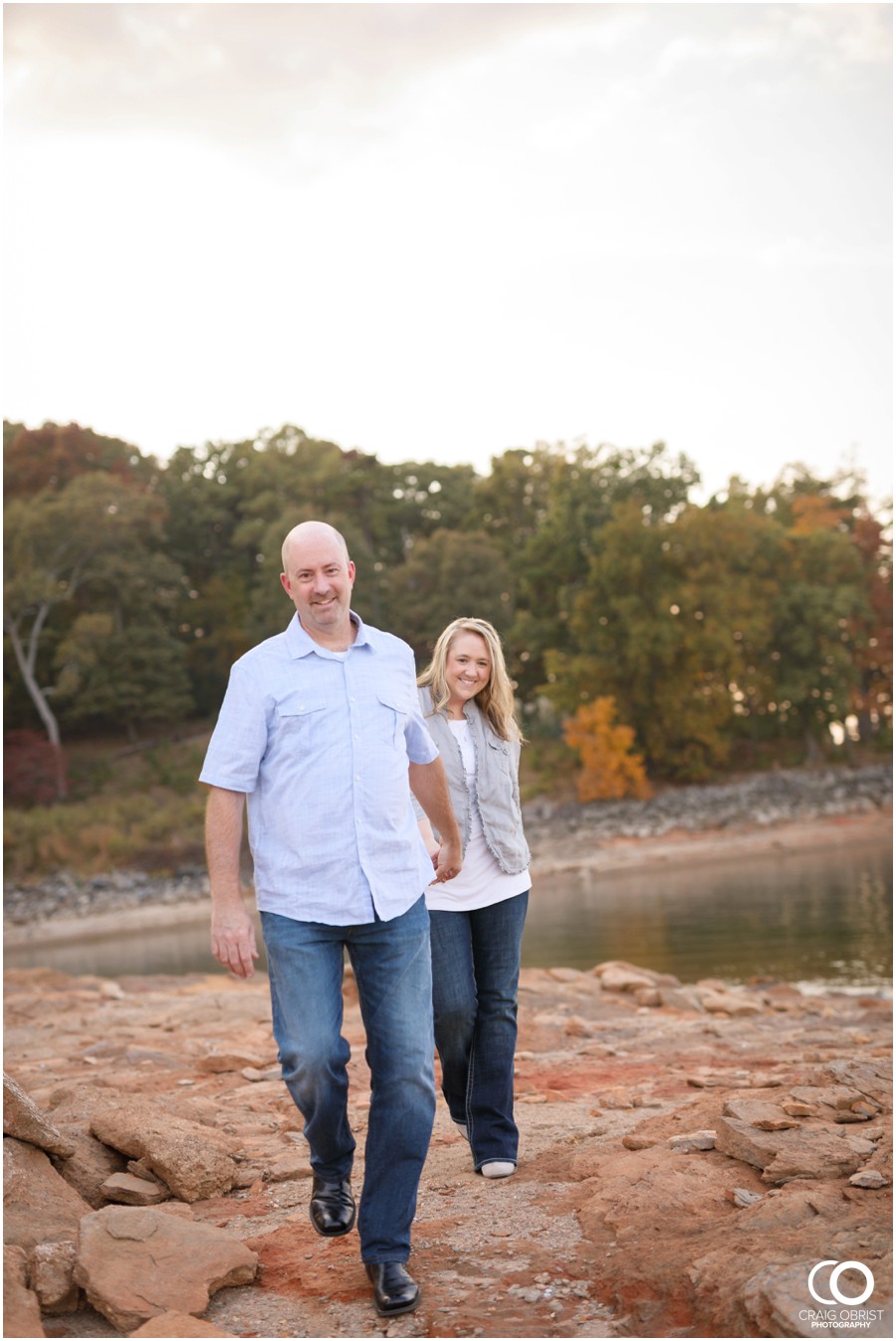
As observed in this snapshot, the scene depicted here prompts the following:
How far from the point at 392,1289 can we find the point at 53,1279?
846 millimetres

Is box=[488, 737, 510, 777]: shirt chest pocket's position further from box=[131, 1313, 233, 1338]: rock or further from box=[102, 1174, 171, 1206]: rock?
box=[131, 1313, 233, 1338]: rock

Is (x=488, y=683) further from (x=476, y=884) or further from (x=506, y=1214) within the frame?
(x=506, y=1214)

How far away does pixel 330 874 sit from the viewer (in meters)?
3.21

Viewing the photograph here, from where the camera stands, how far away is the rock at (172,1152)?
4098 millimetres

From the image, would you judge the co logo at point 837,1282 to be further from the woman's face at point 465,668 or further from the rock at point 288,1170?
the woman's face at point 465,668

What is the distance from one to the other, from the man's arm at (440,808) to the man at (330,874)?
34 centimetres

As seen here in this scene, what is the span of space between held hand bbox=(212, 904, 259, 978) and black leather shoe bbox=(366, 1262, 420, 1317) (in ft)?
2.63

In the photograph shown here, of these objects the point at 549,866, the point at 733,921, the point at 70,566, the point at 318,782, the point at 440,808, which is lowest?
the point at 549,866

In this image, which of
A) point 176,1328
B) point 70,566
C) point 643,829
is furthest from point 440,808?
point 70,566

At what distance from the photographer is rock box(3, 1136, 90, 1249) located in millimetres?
3402

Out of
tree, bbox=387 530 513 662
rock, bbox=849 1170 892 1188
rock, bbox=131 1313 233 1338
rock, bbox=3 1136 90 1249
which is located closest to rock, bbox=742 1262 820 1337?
rock, bbox=849 1170 892 1188

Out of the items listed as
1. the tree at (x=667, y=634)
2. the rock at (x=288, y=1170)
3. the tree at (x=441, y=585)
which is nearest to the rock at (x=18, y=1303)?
the rock at (x=288, y=1170)

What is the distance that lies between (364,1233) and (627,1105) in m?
2.23

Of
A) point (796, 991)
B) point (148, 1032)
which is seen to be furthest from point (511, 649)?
point (148, 1032)
